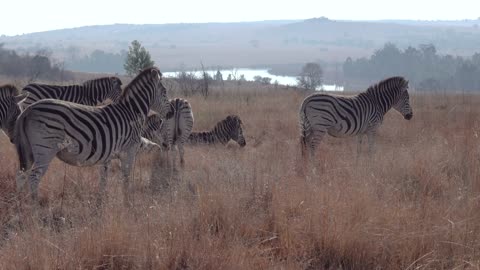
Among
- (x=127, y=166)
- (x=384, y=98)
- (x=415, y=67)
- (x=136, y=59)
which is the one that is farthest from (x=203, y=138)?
(x=415, y=67)

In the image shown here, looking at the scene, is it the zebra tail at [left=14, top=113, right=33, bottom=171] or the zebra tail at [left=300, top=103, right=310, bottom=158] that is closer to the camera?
the zebra tail at [left=14, top=113, right=33, bottom=171]

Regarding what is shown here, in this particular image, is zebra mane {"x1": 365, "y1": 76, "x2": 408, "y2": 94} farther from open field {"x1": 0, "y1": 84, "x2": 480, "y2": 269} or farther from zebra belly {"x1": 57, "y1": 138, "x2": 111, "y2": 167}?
zebra belly {"x1": 57, "y1": 138, "x2": 111, "y2": 167}

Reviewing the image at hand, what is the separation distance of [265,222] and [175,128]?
6.05 metres

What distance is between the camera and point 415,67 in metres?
82.2

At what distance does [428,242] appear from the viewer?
186 inches

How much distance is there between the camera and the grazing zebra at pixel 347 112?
9.70 m

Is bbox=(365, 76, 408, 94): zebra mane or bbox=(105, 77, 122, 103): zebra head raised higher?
bbox=(365, 76, 408, 94): zebra mane

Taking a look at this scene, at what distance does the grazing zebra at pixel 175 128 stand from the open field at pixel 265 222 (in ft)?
10.9

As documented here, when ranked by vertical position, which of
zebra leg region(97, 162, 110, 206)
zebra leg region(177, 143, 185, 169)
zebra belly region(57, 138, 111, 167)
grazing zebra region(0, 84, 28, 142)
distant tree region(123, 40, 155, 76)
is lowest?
zebra leg region(177, 143, 185, 169)

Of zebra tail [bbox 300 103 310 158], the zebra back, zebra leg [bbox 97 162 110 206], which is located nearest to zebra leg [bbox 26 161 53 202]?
zebra leg [bbox 97 162 110 206]

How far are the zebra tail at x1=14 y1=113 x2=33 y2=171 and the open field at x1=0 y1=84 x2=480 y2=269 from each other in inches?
19.7

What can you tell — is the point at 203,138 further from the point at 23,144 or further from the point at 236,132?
the point at 23,144

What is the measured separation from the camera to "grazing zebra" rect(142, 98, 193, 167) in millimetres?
10820

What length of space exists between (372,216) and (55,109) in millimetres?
3786
